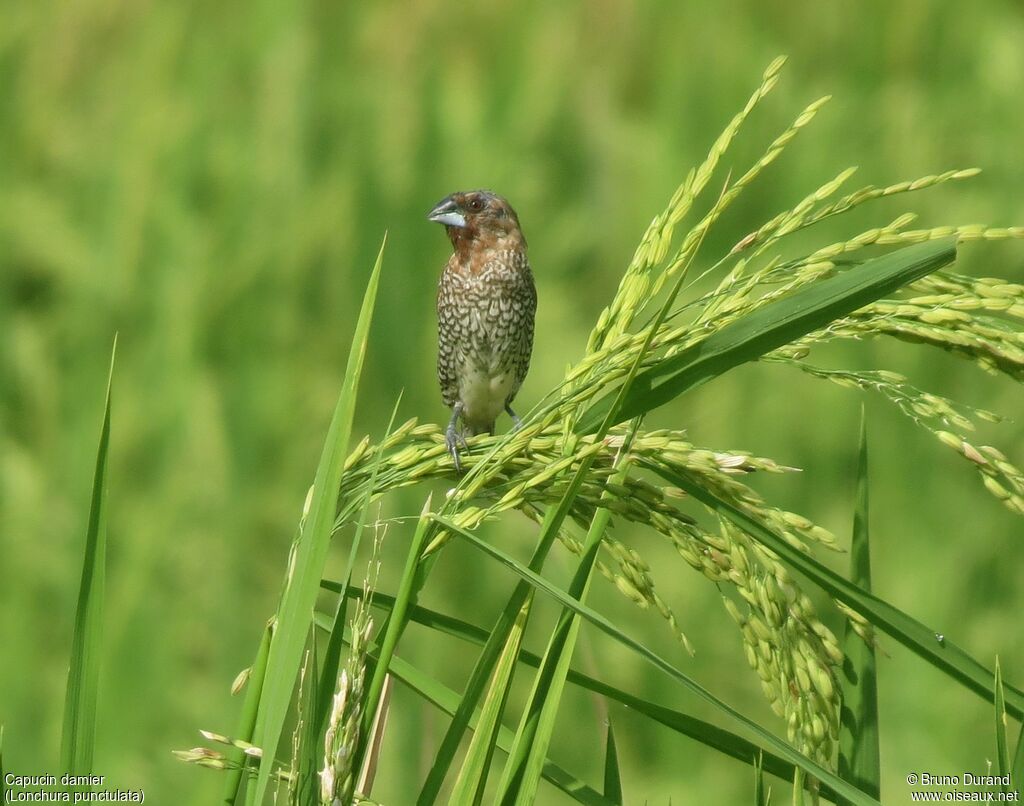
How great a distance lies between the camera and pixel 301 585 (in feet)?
4.69

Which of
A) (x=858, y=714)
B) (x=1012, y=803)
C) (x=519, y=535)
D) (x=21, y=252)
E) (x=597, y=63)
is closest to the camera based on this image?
(x=1012, y=803)

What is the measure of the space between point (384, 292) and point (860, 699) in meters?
3.17

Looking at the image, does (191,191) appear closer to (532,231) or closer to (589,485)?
(532,231)

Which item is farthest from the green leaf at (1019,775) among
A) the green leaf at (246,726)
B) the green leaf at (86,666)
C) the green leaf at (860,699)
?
the green leaf at (86,666)

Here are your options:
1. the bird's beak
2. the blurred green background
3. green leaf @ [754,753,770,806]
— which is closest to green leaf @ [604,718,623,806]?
green leaf @ [754,753,770,806]

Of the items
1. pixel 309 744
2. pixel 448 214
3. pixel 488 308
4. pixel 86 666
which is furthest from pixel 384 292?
pixel 309 744

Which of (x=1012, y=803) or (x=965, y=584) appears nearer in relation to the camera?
(x=1012, y=803)

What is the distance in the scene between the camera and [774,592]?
153 centimetres

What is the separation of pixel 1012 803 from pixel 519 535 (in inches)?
127

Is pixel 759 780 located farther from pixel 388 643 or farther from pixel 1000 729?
pixel 388 643

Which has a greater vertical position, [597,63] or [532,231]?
[597,63]

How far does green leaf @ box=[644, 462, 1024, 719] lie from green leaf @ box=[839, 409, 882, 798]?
0.08m

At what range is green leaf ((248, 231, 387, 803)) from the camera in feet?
4.46

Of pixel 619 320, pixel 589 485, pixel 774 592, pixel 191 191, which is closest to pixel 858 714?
pixel 774 592
